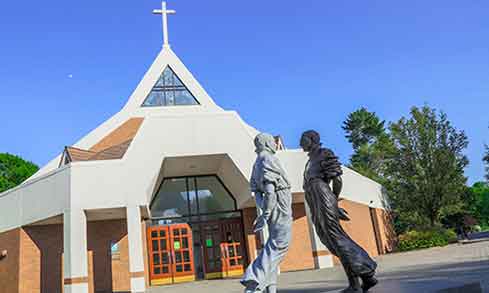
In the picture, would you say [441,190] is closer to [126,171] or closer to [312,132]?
[126,171]

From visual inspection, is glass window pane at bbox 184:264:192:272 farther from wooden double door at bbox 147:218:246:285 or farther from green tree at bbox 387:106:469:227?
green tree at bbox 387:106:469:227

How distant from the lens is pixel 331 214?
4.49 meters

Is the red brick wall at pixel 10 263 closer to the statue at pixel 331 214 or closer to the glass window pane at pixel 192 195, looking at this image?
the glass window pane at pixel 192 195

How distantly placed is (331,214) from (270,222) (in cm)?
70

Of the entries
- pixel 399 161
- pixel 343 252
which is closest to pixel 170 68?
pixel 399 161

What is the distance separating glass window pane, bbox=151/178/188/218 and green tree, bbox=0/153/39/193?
86.7 feet

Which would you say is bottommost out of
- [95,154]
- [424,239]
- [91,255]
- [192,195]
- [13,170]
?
[424,239]

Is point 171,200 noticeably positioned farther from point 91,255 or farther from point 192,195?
point 91,255

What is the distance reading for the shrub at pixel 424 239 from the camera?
852 inches

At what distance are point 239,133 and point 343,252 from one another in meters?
11.7

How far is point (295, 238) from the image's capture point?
18.1 meters

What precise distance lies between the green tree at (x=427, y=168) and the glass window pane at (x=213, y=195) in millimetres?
12809

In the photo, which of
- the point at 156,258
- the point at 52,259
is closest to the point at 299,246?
the point at 156,258

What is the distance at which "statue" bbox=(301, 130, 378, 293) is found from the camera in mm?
4203
